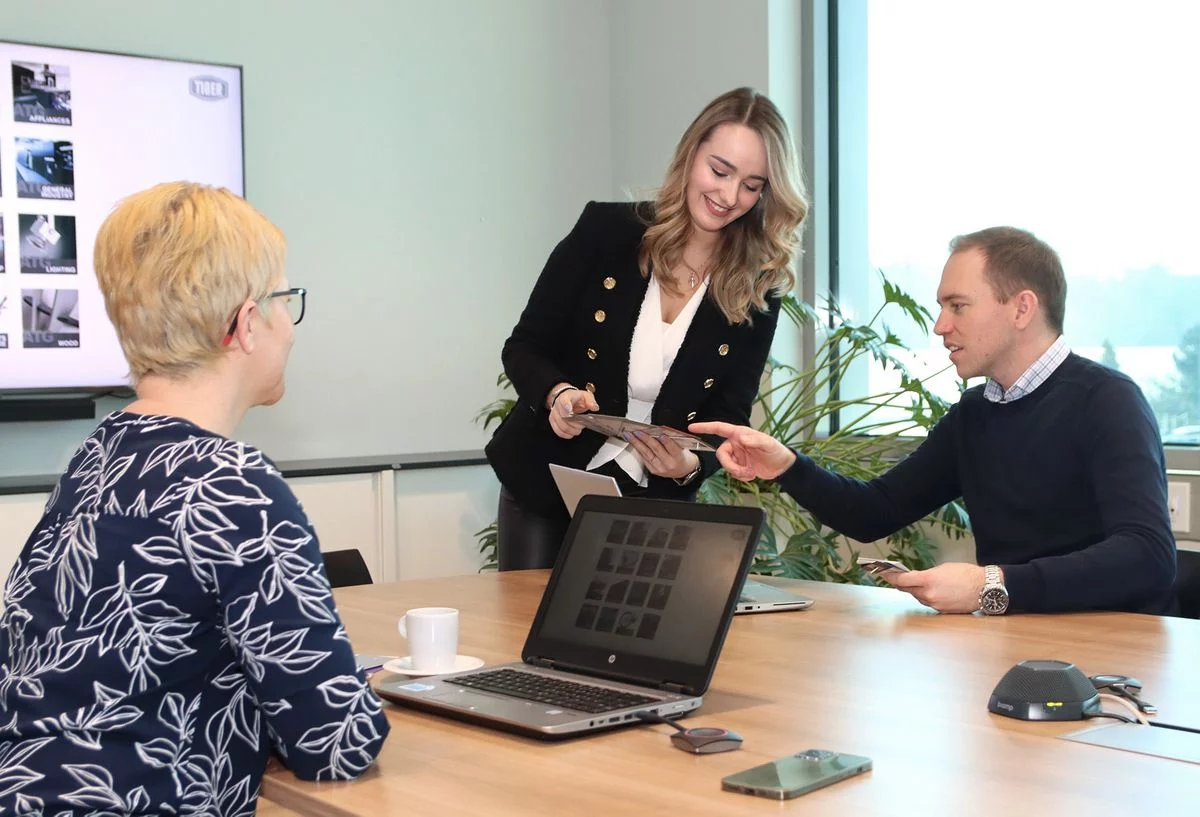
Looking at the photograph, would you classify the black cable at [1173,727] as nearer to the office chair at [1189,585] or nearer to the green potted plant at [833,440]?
the office chair at [1189,585]

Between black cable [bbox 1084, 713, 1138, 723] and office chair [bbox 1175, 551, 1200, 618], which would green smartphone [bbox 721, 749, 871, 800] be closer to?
black cable [bbox 1084, 713, 1138, 723]

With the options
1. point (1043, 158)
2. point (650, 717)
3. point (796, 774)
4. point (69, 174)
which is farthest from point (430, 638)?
point (1043, 158)

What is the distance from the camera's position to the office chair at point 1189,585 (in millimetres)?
Answer: 2238

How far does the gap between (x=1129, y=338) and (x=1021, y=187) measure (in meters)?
0.59

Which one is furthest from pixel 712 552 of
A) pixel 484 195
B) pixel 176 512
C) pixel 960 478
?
pixel 484 195

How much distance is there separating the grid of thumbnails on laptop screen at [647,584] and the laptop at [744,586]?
11.2 inches

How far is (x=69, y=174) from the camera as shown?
3.70 m

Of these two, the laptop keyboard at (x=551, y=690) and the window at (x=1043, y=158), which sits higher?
the window at (x=1043, y=158)

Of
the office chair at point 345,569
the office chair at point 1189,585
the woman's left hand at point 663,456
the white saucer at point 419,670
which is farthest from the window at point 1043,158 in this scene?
the white saucer at point 419,670

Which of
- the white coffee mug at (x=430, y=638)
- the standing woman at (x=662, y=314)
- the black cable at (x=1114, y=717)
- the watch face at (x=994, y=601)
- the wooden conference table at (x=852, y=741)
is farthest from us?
the standing woman at (x=662, y=314)

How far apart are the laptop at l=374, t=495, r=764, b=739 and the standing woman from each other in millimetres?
846

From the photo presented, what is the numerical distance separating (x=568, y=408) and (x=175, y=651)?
4.38 ft

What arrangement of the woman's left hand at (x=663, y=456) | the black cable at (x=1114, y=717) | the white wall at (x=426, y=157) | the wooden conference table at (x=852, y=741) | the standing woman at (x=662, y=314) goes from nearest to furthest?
1. the wooden conference table at (x=852, y=741)
2. the black cable at (x=1114, y=717)
3. the woman's left hand at (x=663, y=456)
4. the standing woman at (x=662, y=314)
5. the white wall at (x=426, y=157)

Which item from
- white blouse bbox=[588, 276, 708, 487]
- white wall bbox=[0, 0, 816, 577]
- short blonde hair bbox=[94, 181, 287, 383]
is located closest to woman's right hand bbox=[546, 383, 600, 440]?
white blouse bbox=[588, 276, 708, 487]
